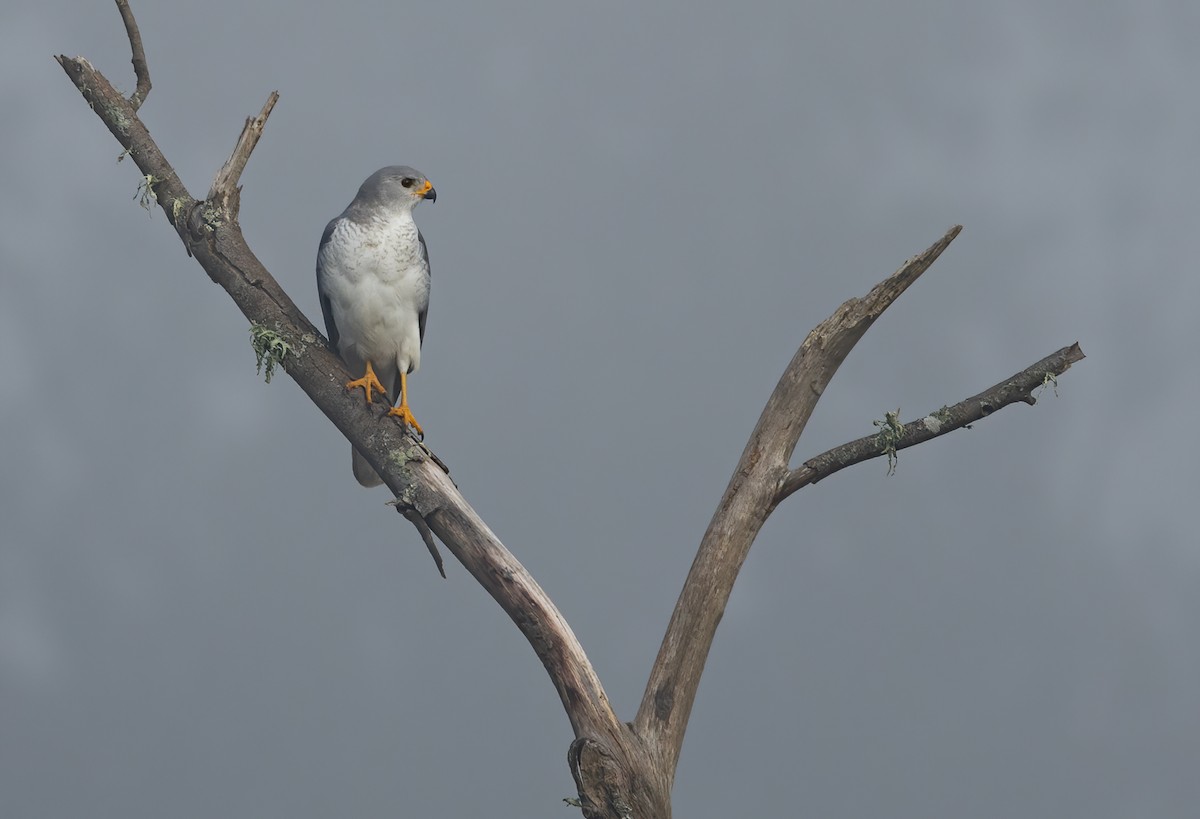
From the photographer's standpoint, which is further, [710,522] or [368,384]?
[368,384]

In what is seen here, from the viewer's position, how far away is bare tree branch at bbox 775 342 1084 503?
5.84 m

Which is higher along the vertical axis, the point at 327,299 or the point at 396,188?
the point at 396,188

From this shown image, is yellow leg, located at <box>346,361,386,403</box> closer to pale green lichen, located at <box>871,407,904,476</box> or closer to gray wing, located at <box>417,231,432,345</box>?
gray wing, located at <box>417,231,432,345</box>

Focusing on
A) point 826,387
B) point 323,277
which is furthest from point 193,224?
point 826,387

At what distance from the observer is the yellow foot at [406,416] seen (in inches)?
245

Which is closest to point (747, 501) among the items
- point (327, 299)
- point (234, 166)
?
point (327, 299)

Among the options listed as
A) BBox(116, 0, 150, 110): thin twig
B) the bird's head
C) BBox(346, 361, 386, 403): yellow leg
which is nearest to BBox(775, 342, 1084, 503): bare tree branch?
BBox(346, 361, 386, 403): yellow leg

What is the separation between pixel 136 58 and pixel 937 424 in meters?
4.18

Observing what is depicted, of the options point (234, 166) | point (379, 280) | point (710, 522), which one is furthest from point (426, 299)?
point (710, 522)

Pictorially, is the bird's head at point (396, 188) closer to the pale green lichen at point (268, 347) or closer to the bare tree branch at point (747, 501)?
the pale green lichen at point (268, 347)

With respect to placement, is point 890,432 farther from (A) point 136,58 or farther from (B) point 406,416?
(A) point 136,58

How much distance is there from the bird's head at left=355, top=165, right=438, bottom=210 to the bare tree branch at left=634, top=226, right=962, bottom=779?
1983mm

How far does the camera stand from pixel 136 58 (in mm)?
6586

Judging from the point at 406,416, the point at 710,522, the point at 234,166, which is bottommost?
the point at 710,522
